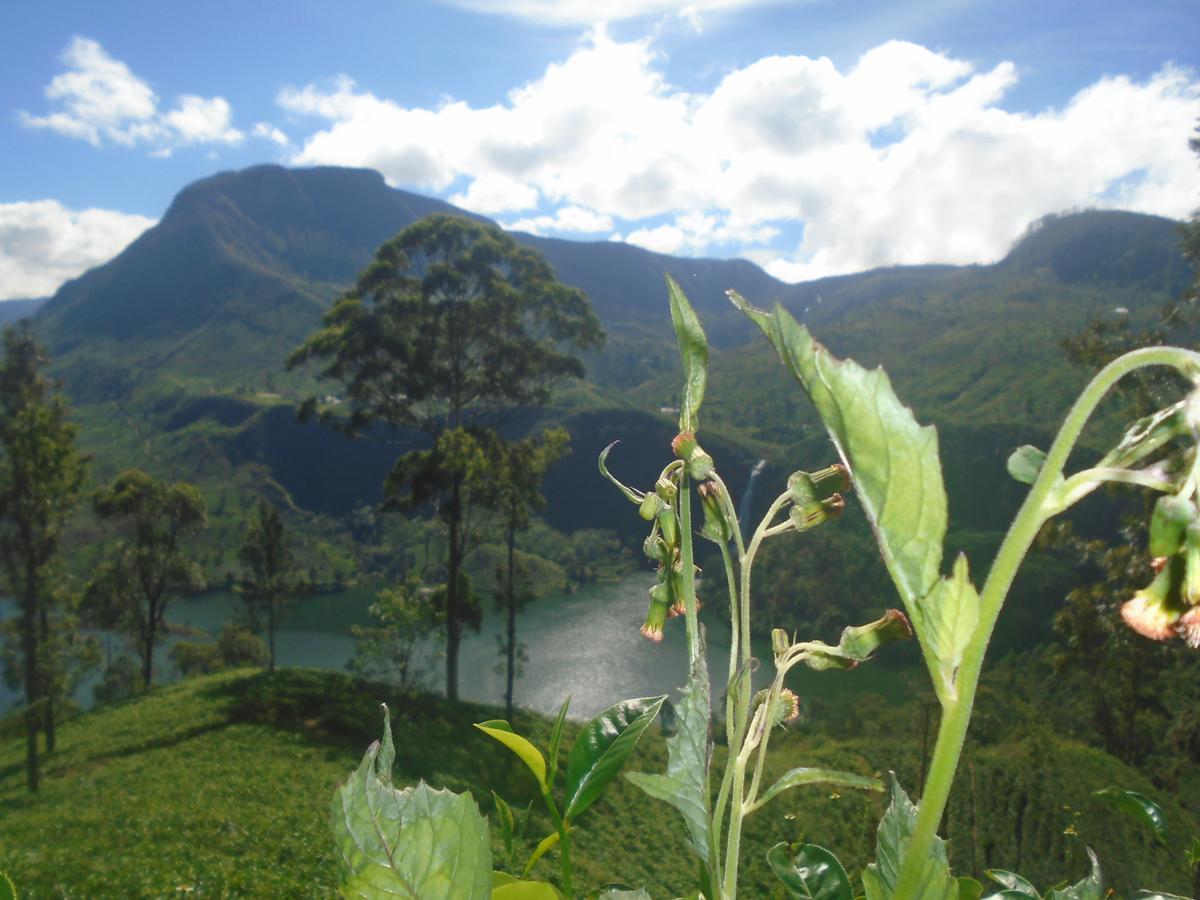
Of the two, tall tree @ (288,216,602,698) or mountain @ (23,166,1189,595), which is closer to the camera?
tall tree @ (288,216,602,698)

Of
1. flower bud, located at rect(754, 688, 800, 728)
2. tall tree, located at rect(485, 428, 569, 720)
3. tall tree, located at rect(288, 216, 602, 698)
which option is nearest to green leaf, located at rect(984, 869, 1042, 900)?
flower bud, located at rect(754, 688, 800, 728)

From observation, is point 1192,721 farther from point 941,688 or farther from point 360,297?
point 360,297

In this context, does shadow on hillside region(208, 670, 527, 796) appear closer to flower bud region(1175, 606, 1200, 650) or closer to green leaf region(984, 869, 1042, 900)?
green leaf region(984, 869, 1042, 900)

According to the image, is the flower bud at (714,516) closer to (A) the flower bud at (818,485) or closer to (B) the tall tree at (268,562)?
(A) the flower bud at (818,485)

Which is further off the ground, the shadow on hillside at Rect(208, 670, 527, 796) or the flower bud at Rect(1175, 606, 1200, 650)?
the flower bud at Rect(1175, 606, 1200, 650)

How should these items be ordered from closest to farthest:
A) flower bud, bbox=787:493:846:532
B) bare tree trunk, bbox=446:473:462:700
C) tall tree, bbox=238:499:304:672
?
flower bud, bbox=787:493:846:532 < bare tree trunk, bbox=446:473:462:700 < tall tree, bbox=238:499:304:672

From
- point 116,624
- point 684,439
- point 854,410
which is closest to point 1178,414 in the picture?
point 854,410

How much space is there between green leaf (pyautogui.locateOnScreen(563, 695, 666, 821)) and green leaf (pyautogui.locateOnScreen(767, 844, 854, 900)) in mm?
189

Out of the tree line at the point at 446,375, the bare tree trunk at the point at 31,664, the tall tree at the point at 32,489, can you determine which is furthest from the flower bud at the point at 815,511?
the tree line at the point at 446,375

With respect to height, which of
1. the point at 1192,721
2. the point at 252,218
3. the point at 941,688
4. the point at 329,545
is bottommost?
the point at 329,545

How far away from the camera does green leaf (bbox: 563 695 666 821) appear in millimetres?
632

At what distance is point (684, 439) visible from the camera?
1.86ft

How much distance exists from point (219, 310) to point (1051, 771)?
165 meters

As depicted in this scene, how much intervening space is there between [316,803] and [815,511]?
41.7ft
